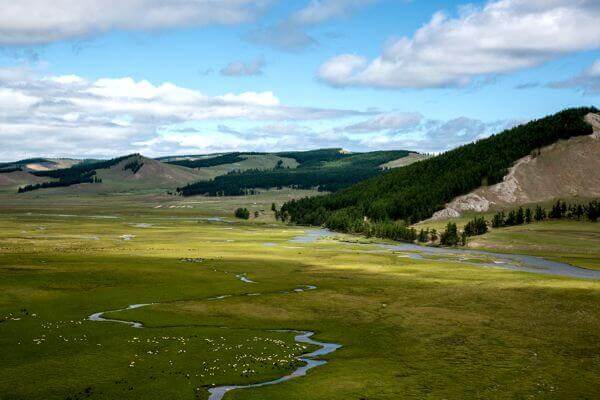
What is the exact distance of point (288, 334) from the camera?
61.0 m

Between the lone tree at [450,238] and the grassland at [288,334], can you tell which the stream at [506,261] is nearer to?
the lone tree at [450,238]

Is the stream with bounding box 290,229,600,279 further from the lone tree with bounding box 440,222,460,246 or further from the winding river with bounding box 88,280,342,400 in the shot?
the winding river with bounding box 88,280,342,400

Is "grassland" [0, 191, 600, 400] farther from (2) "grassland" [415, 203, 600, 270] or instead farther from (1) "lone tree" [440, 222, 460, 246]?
(1) "lone tree" [440, 222, 460, 246]

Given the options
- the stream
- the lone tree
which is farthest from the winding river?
the lone tree

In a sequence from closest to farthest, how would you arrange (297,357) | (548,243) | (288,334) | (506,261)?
(297,357), (288,334), (506,261), (548,243)

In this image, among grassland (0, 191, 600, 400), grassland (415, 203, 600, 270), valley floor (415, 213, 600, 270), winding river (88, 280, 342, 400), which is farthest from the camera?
grassland (415, 203, 600, 270)

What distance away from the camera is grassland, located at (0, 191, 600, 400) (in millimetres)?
44094

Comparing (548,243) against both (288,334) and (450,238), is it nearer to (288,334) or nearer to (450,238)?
(450,238)

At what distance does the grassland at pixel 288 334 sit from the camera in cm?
4409

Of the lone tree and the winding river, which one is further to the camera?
the lone tree

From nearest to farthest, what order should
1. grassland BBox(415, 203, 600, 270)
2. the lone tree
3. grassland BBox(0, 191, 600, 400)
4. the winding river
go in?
the winding river
grassland BBox(0, 191, 600, 400)
grassland BBox(415, 203, 600, 270)
the lone tree

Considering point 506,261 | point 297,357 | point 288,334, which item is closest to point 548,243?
point 506,261

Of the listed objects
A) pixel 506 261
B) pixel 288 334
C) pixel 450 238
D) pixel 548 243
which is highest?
pixel 450 238

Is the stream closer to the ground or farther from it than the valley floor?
closer to the ground
